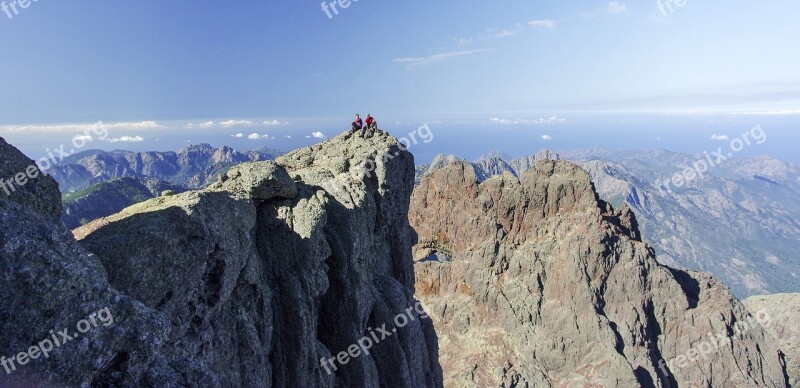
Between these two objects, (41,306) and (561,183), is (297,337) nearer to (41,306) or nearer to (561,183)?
(41,306)

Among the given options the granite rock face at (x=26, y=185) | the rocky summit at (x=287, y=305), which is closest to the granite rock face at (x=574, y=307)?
the rocky summit at (x=287, y=305)

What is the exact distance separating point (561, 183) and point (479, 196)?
20375 millimetres

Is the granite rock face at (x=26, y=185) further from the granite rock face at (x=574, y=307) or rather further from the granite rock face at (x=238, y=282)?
the granite rock face at (x=574, y=307)

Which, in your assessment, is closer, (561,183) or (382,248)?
(382,248)

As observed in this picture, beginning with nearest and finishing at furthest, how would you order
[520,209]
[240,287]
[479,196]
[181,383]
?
[181,383] → [240,287] → [520,209] → [479,196]

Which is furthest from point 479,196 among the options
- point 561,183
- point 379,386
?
point 379,386

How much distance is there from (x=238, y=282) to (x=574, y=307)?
252ft

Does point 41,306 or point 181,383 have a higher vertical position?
point 41,306

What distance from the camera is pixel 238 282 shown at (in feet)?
62.4

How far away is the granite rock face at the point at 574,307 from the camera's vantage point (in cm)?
7569

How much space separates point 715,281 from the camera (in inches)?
3430

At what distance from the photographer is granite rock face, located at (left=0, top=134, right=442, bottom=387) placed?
10281 millimetres

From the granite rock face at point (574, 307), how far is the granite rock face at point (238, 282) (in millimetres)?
51070

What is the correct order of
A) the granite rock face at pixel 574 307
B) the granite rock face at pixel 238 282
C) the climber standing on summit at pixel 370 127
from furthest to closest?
the granite rock face at pixel 574 307
the climber standing on summit at pixel 370 127
the granite rock face at pixel 238 282
